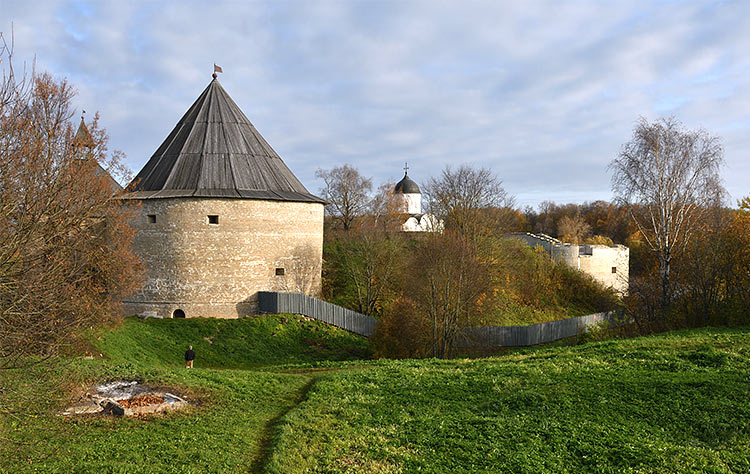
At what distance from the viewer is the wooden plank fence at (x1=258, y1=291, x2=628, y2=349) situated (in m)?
22.4

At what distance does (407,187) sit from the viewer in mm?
51688

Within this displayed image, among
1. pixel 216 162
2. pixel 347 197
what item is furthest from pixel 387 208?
pixel 216 162

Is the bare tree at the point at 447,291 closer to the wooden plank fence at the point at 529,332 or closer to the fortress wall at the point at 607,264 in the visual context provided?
the wooden plank fence at the point at 529,332

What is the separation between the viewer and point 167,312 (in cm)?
2217

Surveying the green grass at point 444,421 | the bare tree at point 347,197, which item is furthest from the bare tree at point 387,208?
the green grass at point 444,421

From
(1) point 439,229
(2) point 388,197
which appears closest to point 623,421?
(1) point 439,229

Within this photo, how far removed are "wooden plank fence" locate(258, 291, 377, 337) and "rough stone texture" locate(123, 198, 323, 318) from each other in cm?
60

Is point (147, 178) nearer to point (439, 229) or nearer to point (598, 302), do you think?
point (439, 229)

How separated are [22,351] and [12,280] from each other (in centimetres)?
106

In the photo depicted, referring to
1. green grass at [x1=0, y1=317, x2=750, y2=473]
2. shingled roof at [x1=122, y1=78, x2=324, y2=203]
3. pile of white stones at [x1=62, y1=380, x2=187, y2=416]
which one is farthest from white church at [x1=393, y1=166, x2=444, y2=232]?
pile of white stones at [x1=62, y1=380, x2=187, y2=416]

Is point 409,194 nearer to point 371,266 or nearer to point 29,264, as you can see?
point 371,266

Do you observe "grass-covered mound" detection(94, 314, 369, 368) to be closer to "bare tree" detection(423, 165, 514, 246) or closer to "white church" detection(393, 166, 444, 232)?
"bare tree" detection(423, 165, 514, 246)

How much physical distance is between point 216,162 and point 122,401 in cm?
1549

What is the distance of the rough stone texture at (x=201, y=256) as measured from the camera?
22094 millimetres
